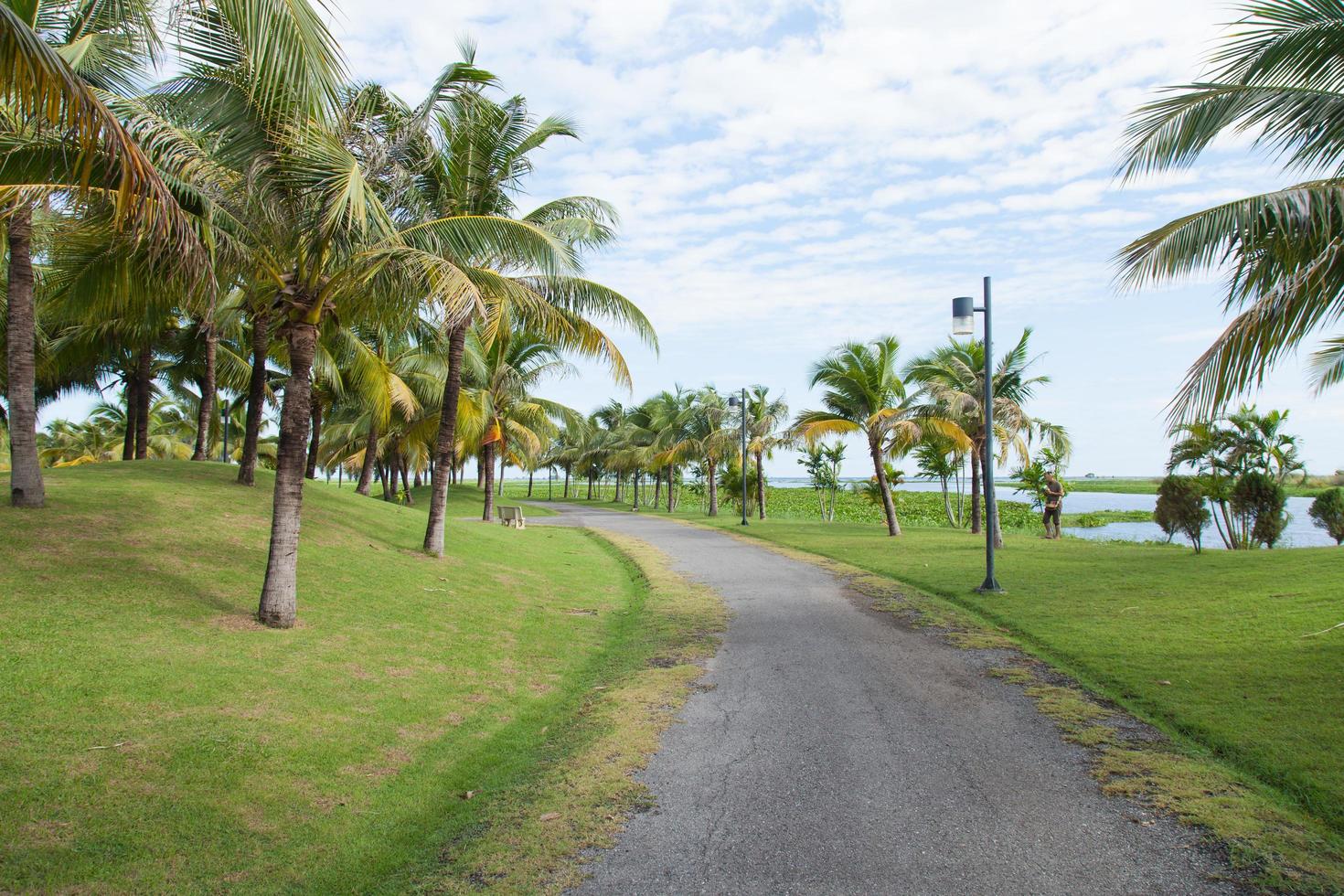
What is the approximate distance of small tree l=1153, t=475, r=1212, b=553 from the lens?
16.3 meters

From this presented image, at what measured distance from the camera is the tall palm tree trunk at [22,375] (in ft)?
28.6

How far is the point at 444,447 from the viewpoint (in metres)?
13.6

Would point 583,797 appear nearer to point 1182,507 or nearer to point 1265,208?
point 1265,208

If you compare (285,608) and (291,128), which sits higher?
(291,128)

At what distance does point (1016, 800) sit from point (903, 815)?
0.71 metres

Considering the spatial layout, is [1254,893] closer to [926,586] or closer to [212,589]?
[212,589]

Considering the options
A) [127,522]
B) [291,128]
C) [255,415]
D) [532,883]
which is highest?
[291,128]

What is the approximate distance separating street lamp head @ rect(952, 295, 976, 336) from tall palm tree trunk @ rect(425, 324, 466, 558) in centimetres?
817

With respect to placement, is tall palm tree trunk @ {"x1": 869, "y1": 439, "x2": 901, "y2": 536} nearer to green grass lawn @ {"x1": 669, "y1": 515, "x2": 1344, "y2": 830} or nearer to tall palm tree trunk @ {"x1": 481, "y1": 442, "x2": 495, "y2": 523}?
green grass lawn @ {"x1": 669, "y1": 515, "x2": 1344, "y2": 830}

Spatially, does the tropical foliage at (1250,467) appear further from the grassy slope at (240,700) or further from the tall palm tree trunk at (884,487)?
the grassy slope at (240,700)

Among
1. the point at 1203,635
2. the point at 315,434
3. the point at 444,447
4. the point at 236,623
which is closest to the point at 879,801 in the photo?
the point at 1203,635

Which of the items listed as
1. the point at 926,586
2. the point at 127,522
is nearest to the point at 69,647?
the point at 127,522

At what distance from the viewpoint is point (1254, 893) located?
333cm

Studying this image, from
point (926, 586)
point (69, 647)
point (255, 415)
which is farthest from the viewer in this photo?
point (255, 415)
